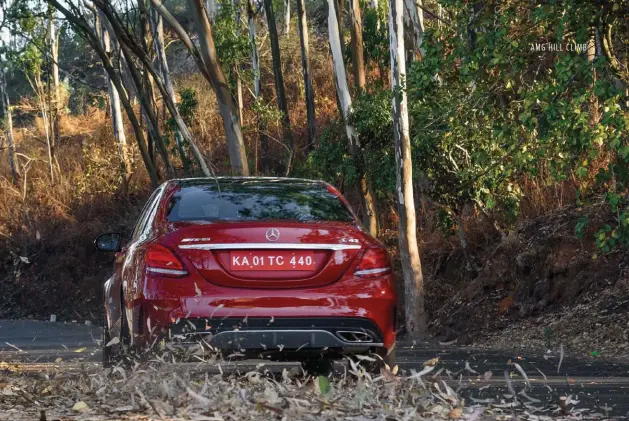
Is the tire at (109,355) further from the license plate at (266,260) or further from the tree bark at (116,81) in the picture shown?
the tree bark at (116,81)

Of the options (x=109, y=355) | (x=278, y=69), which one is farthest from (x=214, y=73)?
(x=278, y=69)

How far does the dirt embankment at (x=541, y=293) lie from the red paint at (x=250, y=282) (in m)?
5.76

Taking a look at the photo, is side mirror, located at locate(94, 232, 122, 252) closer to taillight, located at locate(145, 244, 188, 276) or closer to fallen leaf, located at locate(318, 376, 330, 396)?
taillight, located at locate(145, 244, 188, 276)

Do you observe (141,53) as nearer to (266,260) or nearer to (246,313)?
(266,260)

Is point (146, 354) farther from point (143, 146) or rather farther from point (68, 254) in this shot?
point (68, 254)

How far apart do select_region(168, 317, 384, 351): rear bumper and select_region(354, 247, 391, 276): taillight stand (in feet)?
1.35

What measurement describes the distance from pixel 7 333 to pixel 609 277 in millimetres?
9496

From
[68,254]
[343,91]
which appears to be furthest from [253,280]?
[68,254]

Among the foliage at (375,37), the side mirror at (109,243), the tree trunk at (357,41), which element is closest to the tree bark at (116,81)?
the tree trunk at (357,41)

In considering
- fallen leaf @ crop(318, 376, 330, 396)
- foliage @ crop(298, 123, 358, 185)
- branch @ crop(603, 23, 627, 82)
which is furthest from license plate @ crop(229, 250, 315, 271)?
foliage @ crop(298, 123, 358, 185)

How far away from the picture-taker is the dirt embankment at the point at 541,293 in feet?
49.7

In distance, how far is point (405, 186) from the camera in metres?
20.2

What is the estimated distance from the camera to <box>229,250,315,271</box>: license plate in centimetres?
810

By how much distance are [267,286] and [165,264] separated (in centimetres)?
69
